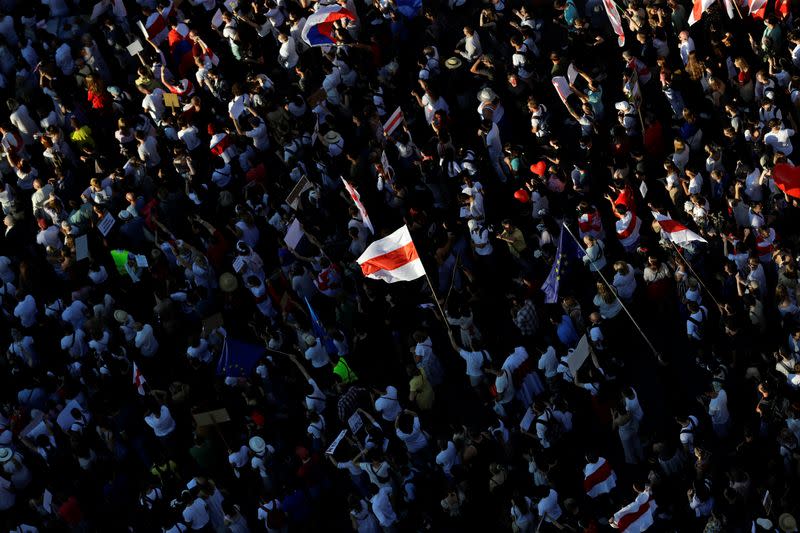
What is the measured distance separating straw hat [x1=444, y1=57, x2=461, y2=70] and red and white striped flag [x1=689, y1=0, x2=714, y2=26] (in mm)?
5192

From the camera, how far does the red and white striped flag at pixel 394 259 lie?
22.8 meters

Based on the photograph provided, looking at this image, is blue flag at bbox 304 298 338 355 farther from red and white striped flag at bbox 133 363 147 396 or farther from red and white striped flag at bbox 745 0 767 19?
red and white striped flag at bbox 745 0 767 19

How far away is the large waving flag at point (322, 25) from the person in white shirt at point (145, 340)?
6229mm

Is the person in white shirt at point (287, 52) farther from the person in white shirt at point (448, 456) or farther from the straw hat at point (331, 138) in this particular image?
the person in white shirt at point (448, 456)

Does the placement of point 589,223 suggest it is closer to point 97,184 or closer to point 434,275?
point 434,275

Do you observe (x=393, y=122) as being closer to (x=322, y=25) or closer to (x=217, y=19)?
(x=322, y=25)

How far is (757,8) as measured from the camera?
86.5 ft

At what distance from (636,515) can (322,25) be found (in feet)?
39.9

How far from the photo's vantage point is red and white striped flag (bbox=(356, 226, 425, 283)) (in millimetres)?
22812

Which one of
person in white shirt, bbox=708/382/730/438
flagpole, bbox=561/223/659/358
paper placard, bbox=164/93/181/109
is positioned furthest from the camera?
paper placard, bbox=164/93/181/109

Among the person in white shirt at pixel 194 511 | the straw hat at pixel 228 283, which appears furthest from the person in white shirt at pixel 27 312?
the person in white shirt at pixel 194 511

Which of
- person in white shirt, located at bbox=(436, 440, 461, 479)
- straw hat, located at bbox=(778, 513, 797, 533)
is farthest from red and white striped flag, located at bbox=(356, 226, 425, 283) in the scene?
straw hat, located at bbox=(778, 513, 797, 533)

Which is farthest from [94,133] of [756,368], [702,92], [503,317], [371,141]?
[756,368]

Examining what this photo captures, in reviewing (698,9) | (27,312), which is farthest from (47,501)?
(698,9)
